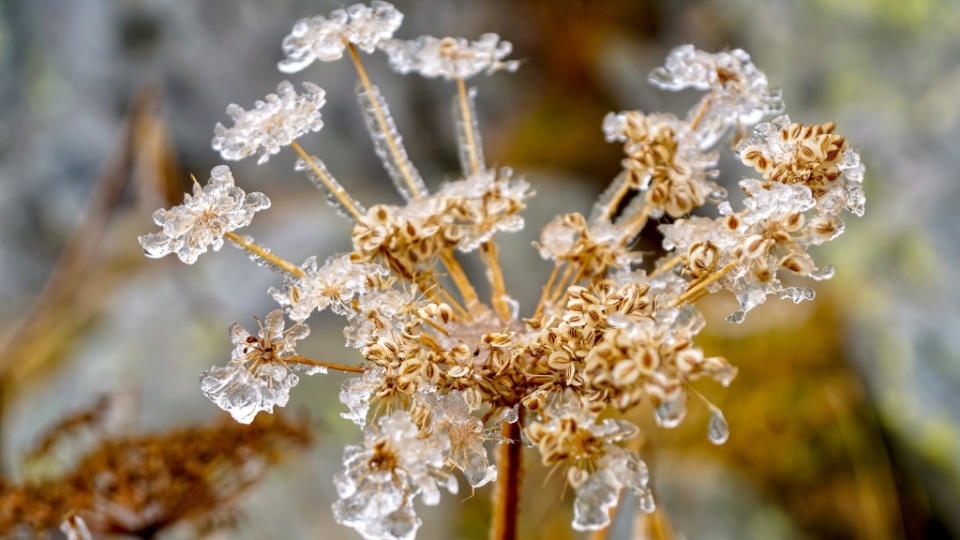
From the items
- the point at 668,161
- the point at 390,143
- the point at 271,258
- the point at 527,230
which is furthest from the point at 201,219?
the point at 527,230

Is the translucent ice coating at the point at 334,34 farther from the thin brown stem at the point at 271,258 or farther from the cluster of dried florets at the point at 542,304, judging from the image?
the thin brown stem at the point at 271,258

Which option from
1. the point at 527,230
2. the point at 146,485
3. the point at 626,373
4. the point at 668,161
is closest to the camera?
the point at 626,373

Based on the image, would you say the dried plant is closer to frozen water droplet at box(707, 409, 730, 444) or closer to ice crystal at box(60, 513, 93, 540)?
ice crystal at box(60, 513, 93, 540)

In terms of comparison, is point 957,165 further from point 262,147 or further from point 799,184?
point 262,147

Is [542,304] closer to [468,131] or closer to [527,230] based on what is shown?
[468,131]

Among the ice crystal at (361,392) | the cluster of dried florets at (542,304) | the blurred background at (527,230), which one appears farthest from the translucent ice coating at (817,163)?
the blurred background at (527,230)

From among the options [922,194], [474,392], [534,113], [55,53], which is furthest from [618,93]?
[474,392]
